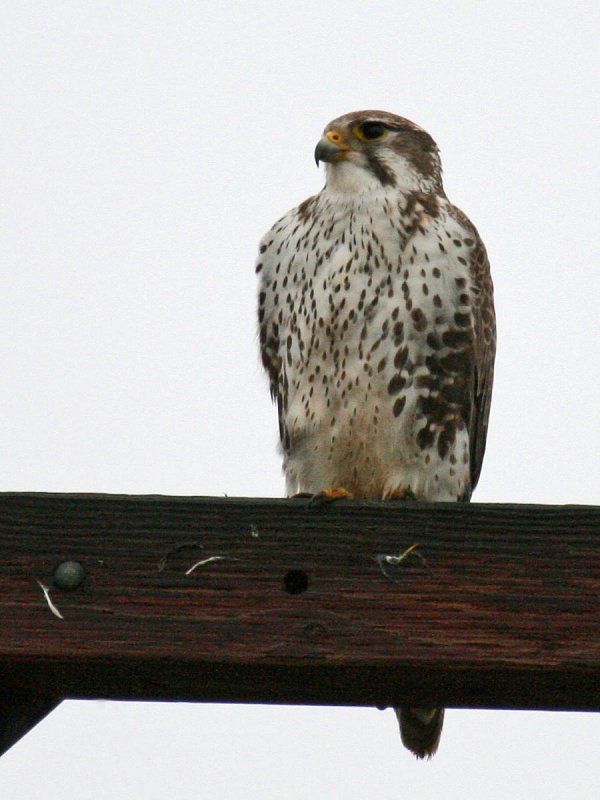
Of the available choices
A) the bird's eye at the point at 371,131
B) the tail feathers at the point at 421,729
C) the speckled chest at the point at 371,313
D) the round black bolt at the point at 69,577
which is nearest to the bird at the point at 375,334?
the speckled chest at the point at 371,313

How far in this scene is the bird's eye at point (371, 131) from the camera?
4789 mm

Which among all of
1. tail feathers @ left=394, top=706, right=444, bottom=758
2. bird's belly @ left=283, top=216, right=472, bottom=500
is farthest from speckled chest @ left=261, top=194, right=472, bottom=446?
tail feathers @ left=394, top=706, right=444, bottom=758

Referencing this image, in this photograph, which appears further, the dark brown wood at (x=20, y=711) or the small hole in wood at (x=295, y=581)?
the dark brown wood at (x=20, y=711)

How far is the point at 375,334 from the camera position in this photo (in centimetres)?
413

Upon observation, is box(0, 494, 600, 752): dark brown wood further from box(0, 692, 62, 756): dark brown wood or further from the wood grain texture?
box(0, 692, 62, 756): dark brown wood

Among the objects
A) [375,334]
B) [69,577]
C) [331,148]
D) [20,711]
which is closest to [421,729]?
[20,711]

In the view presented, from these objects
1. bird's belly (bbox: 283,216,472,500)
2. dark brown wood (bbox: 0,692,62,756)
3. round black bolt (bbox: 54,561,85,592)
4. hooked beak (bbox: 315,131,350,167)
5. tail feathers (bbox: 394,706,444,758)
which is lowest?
dark brown wood (bbox: 0,692,62,756)

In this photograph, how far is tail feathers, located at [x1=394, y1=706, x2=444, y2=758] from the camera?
119 inches

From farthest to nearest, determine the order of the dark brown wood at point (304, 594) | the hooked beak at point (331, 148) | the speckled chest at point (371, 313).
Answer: the hooked beak at point (331, 148) < the speckled chest at point (371, 313) < the dark brown wood at point (304, 594)

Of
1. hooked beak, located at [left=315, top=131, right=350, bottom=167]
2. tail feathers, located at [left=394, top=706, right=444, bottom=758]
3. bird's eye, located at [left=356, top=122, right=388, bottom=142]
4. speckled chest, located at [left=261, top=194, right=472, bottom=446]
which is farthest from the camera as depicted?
bird's eye, located at [left=356, top=122, right=388, bottom=142]

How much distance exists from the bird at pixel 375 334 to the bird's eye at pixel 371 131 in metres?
0.13

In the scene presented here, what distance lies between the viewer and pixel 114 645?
1912 millimetres

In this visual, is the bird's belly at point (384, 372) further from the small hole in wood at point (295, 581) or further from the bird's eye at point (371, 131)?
the small hole in wood at point (295, 581)

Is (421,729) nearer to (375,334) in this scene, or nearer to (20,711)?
(20,711)
